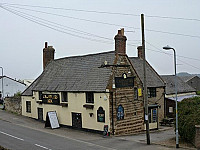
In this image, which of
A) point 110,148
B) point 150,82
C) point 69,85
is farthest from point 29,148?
point 150,82

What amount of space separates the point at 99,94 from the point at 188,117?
8.62 m

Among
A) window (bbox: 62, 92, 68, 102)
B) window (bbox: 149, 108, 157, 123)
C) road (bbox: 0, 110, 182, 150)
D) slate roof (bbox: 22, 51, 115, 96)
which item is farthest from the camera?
window (bbox: 149, 108, 157, 123)

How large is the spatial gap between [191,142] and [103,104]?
8.57 meters

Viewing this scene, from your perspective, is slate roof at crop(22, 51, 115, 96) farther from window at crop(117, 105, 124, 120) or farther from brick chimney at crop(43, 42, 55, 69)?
window at crop(117, 105, 124, 120)

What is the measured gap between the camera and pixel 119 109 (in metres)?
25.6

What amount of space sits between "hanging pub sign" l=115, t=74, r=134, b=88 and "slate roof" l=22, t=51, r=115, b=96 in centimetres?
102

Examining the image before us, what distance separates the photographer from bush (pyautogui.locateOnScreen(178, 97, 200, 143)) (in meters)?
19.2

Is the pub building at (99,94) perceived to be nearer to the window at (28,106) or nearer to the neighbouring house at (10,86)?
the window at (28,106)

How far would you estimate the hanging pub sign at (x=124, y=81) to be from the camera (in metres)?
25.9

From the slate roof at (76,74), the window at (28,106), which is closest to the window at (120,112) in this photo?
the slate roof at (76,74)

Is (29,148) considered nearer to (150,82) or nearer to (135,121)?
(135,121)

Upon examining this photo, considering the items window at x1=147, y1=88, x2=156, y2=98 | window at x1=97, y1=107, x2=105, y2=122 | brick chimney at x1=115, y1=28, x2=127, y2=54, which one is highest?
brick chimney at x1=115, y1=28, x2=127, y2=54

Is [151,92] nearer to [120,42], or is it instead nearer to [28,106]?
[120,42]

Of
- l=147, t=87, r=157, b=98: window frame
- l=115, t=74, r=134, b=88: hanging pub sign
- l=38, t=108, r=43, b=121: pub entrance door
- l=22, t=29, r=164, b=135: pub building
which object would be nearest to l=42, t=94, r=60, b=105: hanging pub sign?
l=22, t=29, r=164, b=135: pub building
